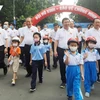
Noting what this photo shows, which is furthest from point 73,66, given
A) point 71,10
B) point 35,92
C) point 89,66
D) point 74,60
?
point 71,10

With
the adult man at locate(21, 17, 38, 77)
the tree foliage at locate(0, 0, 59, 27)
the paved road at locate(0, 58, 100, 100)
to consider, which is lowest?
the paved road at locate(0, 58, 100, 100)

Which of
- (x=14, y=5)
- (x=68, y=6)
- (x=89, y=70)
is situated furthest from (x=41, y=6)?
(x=89, y=70)

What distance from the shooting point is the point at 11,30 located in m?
12.6

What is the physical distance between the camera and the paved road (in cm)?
678

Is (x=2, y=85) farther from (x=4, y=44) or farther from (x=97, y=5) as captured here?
(x=97, y=5)

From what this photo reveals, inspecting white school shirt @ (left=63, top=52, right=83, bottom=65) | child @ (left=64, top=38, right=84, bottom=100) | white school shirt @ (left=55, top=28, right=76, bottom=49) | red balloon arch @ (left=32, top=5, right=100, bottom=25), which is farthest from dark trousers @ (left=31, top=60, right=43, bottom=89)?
red balloon arch @ (left=32, top=5, right=100, bottom=25)

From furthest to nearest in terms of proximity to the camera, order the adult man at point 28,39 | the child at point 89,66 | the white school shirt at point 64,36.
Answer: the adult man at point 28,39
the white school shirt at point 64,36
the child at point 89,66

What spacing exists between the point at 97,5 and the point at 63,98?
37107mm

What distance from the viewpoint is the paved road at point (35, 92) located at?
22.2ft

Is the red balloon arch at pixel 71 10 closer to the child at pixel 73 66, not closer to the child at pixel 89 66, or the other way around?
the child at pixel 89 66

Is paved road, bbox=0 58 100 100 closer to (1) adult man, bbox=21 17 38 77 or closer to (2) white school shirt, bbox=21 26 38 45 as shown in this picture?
(1) adult man, bbox=21 17 38 77

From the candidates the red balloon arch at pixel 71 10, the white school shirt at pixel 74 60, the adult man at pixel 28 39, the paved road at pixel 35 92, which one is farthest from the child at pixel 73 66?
the red balloon arch at pixel 71 10

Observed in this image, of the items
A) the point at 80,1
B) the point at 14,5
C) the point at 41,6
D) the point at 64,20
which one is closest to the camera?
the point at 64,20

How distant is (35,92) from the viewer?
723cm
